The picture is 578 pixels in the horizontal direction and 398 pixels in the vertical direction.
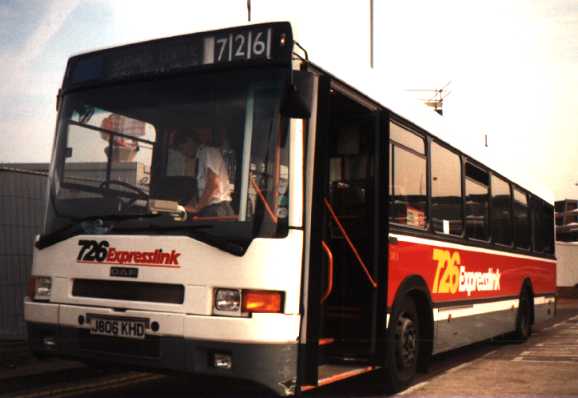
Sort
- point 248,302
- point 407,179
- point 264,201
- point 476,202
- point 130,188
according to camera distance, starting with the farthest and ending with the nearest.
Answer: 1. point 476,202
2. point 407,179
3. point 130,188
4. point 264,201
5. point 248,302

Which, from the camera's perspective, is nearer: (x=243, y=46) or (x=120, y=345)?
(x=120, y=345)

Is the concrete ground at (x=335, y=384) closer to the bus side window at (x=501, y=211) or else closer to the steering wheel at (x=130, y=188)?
the steering wheel at (x=130, y=188)

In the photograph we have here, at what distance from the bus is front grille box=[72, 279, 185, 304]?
0.01 m

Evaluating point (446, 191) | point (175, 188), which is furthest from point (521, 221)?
point (175, 188)

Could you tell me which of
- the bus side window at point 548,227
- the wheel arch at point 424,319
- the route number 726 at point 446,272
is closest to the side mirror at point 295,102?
the wheel arch at point 424,319

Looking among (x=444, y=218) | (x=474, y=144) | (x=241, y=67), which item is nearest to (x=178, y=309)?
(x=241, y=67)

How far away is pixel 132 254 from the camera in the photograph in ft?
19.2

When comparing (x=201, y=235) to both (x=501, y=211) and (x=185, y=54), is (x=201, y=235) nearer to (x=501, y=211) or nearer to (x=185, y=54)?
(x=185, y=54)

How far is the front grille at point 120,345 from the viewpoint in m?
5.65

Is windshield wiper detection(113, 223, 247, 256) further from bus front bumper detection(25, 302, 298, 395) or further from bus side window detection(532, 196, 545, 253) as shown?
bus side window detection(532, 196, 545, 253)

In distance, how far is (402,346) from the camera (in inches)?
296

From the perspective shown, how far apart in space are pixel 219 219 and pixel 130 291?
944 millimetres

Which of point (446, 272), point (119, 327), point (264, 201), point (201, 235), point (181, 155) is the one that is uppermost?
point (181, 155)

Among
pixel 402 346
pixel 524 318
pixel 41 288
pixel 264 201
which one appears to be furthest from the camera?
pixel 524 318
